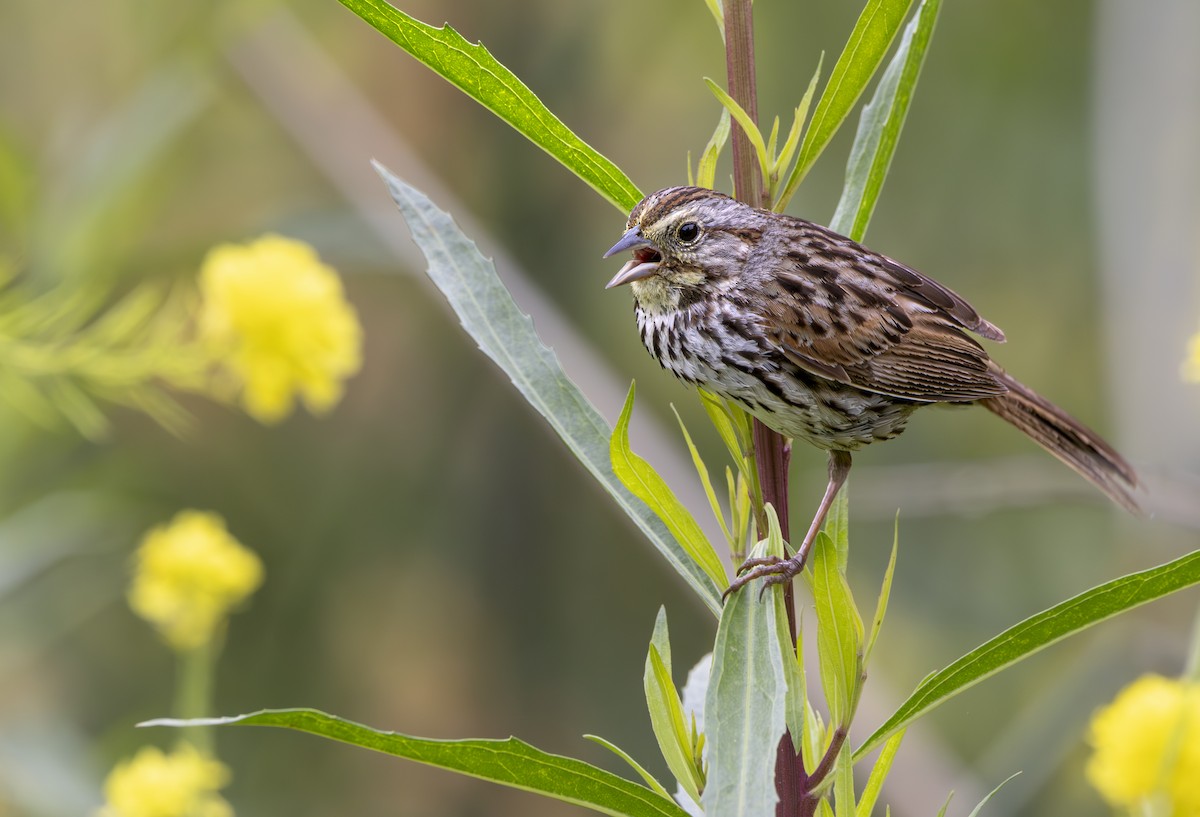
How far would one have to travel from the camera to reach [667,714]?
148 cm

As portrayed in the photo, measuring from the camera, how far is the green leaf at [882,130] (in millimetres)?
1657

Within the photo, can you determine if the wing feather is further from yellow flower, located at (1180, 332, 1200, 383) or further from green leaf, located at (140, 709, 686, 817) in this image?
green leaf, located at (140, 709, 686, 817)

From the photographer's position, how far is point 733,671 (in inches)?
53.8

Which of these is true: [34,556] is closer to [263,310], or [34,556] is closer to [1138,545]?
[263,310]

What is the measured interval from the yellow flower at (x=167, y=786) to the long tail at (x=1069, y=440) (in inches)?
63.3

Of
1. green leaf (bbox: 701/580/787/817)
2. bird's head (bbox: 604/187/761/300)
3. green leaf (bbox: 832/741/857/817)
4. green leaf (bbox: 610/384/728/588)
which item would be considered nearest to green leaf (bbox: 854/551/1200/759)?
green leaf (bbox: 832/741/857/817)

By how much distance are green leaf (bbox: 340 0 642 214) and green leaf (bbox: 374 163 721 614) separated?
16 centimetres

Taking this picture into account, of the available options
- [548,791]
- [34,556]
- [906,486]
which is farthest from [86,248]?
[548,791]

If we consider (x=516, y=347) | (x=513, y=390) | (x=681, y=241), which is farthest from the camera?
(x=513, y=390)

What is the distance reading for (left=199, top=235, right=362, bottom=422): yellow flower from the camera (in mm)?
2822

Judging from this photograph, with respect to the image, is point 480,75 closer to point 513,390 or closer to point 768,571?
point 768,571

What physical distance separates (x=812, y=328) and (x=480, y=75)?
776mm

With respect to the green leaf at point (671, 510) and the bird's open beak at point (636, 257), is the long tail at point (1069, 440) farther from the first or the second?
the green leaf at point (671, 510)

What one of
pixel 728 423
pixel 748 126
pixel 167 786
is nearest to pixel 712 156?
Answer: pixel 748 126
